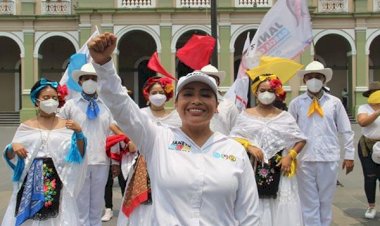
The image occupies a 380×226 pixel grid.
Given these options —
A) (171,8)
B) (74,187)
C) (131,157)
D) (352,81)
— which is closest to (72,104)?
(131,157)

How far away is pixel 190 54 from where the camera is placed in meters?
5.55

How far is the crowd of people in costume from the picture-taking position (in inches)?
109

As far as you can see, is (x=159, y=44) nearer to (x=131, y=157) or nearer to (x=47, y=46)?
(x=47, y=46)

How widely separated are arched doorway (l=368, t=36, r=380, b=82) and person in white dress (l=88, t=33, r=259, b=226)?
30.1 metres

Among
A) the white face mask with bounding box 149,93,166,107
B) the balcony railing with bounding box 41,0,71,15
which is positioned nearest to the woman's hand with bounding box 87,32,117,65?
the white face mask with bounding box 149,93,166,107

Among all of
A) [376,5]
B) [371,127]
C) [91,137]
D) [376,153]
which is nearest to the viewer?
[91,137]

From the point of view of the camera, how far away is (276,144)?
5484 mm

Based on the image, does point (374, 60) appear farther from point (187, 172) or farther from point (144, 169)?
point (187, 172)

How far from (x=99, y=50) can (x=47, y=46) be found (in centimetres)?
2983

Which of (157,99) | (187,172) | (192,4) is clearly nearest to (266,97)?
(157,99)

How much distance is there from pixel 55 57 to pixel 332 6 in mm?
15935

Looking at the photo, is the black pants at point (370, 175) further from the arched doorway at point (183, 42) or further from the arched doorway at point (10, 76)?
the arched doorway at point (10, 76)

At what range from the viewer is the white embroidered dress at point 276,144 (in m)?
5.33

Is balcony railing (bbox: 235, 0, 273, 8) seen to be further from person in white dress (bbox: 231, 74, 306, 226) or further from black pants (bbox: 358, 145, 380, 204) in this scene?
person in white dress (bbox: 231, 74, 306, 226)
